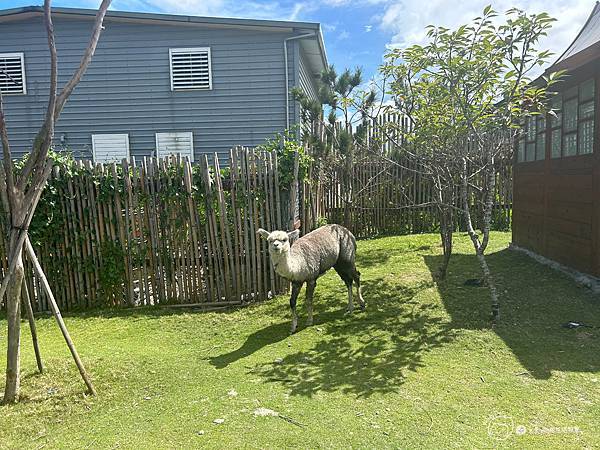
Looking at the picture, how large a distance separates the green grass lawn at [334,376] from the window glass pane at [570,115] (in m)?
2.71

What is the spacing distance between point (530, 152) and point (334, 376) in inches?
305

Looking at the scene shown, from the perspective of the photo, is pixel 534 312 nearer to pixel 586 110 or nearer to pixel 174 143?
pixel 586 110

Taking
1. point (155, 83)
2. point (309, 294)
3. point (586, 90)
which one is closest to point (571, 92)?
point (586, 90)

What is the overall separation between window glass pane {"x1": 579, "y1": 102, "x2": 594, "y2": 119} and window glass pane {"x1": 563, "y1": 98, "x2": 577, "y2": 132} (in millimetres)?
216

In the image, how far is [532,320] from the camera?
5680 mm

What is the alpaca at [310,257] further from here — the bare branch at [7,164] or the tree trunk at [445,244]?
the bare branch at [7,164]

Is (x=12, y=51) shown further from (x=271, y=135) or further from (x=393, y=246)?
(x=393, y=246)

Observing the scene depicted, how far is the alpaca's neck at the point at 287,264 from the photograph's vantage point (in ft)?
17.6

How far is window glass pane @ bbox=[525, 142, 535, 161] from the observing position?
30.6 feet

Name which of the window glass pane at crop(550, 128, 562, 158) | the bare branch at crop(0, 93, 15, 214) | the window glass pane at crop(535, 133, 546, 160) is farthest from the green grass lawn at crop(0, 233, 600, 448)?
the window glass pane at crop(535, 133, 546, 160)

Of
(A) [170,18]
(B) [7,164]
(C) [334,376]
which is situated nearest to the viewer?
(B) [7,164]

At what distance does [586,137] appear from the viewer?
22.7 feet

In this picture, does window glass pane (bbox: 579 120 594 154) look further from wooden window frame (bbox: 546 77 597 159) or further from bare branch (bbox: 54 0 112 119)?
bare branch (bbox: 54 0 112 119)

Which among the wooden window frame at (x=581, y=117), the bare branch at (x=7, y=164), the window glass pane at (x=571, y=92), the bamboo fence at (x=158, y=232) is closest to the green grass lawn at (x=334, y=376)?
the bamboo fence at (x=158, y=232)
